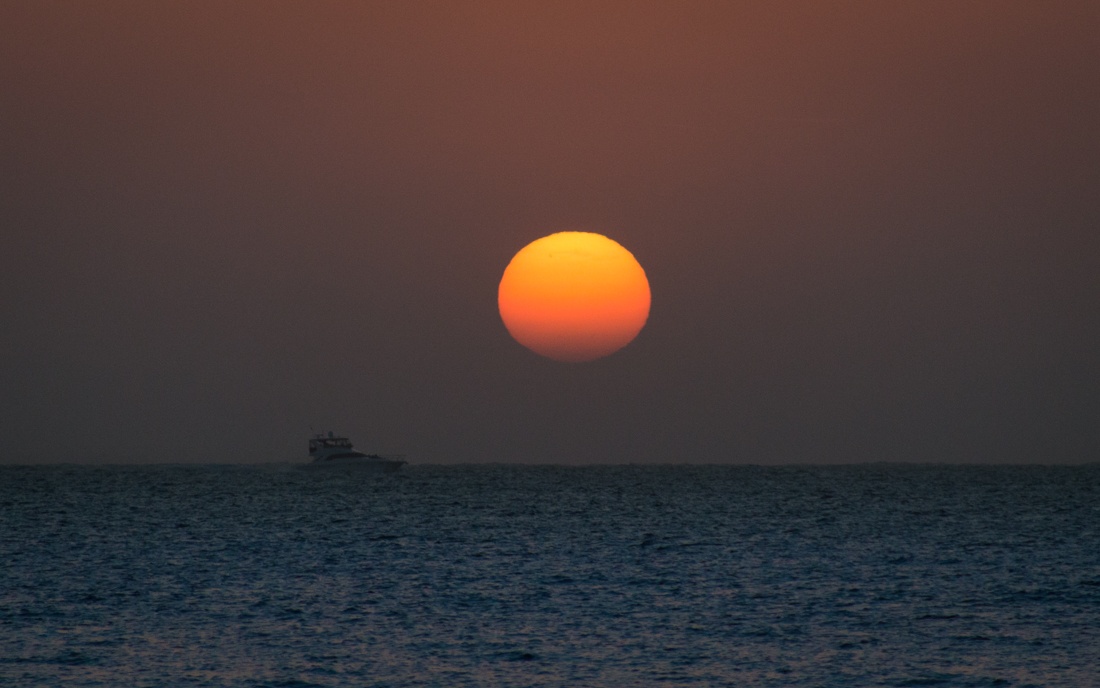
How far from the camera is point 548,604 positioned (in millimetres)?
50844

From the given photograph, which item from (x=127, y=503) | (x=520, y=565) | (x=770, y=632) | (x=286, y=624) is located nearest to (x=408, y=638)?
(x=286, y=624)

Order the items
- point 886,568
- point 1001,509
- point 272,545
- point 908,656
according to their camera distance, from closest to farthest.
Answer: point 908,656
point 886,568
point 272,545
point 1001,509

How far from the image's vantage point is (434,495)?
168875 mm

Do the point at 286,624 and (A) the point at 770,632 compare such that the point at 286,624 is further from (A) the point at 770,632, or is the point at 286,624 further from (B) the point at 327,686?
(A) the point at 770,632

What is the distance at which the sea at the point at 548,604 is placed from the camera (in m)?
37.2

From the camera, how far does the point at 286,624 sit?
45125 millimetres

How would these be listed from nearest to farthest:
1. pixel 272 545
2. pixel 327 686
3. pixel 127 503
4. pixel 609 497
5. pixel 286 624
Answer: pixel 327 686 → pixel 286 624 → pixel 272 545 → pixel 127 503 → pixel 609 497

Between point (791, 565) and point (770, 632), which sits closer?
point (770, 632)

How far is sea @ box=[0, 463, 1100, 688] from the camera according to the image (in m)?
37.2

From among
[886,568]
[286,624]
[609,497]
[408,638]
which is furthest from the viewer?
[609,497]

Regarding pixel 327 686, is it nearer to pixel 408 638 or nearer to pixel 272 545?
pixel 408 638

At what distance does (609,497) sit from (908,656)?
129m

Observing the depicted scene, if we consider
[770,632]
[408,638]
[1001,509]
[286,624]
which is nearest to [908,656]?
[770,632]

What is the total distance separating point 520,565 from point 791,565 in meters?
14.4
